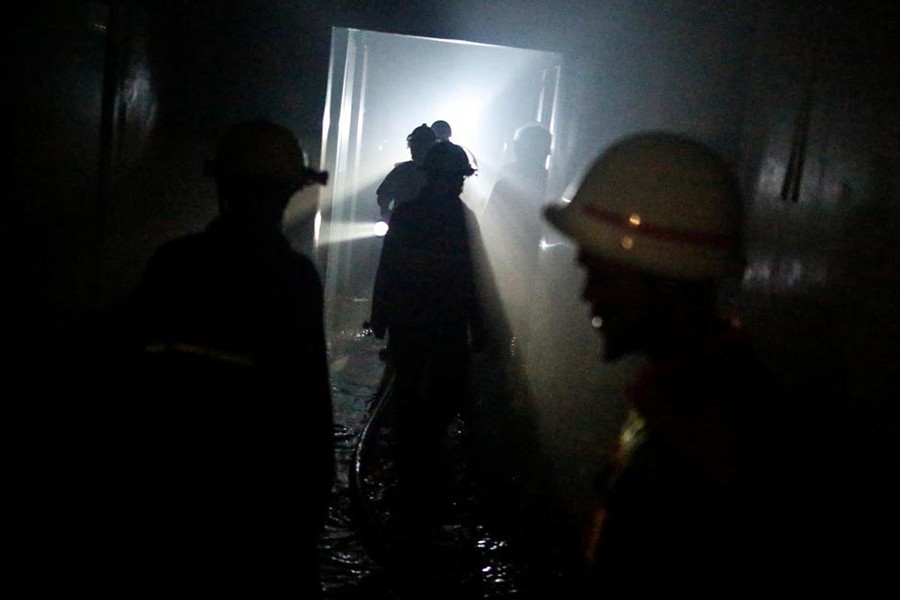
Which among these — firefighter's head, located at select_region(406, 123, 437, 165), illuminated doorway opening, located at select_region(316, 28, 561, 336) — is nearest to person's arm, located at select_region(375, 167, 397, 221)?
firefighter's head, located at select_region(406, 123, 437, 165)

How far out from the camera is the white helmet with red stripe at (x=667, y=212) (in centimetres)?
178

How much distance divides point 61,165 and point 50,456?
50.0 inches

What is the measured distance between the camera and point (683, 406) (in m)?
1.59

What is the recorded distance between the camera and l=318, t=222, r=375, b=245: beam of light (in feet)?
39.7

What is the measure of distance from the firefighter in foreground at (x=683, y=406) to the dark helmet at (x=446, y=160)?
3.58 meters

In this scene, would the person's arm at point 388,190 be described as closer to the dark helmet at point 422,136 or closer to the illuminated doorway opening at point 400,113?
the dark helmet at point 422,136

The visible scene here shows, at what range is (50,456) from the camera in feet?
12.8

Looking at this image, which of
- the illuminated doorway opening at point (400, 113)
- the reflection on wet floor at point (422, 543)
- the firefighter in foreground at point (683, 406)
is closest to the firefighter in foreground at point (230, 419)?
the firefighter in foreground at point (683, 406)

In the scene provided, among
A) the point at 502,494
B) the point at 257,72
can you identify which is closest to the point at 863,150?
the point at 502,494

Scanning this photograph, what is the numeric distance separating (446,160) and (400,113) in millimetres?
11798

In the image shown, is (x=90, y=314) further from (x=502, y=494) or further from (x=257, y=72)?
(x=502, y=494)

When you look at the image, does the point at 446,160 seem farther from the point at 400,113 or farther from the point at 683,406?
the point at 400,113

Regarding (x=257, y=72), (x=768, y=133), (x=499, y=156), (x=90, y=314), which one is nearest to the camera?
(x=768, y=133)

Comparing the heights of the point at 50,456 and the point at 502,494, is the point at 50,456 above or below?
above
